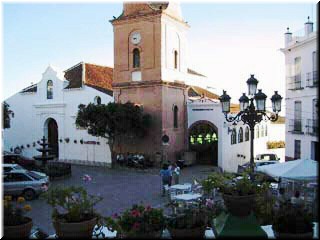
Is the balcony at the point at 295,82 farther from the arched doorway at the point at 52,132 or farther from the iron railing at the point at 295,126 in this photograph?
the arched doorway at the point at 52,132

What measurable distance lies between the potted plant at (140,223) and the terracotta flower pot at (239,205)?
89 centimetres

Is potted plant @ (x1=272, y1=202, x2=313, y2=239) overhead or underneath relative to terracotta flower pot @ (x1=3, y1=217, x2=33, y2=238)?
overhead

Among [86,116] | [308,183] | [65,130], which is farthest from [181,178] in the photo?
[65,130]

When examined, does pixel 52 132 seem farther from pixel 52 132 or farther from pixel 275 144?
pixel 275 144

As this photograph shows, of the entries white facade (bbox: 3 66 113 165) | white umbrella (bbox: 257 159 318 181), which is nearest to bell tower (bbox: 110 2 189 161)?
white facade (bbox: 3 66 113 165)

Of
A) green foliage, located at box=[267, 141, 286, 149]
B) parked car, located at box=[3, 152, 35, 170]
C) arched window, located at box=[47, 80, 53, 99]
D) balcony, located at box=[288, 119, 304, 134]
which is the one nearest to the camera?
balcony, located at box=[288, 119, 304, 134]

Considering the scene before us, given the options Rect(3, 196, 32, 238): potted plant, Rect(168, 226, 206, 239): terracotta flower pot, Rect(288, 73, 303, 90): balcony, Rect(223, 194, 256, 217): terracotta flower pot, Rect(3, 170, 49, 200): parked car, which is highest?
Rect(288, 73, 303, 90): balcony

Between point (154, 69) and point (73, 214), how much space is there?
816 inches

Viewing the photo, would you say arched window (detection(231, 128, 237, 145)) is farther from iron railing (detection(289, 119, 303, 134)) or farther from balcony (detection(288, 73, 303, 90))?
balcony (detection(288, 73, 303, 90))

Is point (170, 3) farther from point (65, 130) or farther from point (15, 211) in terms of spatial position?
point (15, 211)

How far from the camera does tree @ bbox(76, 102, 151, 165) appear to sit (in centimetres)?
2303

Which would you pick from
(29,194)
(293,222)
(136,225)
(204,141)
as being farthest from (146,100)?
(293,222)

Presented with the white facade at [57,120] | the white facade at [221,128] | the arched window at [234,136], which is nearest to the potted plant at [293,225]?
the white facade at [221,128]

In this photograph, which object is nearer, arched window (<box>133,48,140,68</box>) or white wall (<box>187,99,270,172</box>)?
white wall (<box>187,99,270,172</box>)
